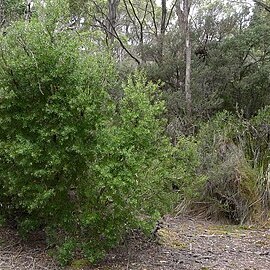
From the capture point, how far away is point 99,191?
4.32m

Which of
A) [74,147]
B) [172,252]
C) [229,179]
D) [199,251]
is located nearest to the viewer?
[74,147]

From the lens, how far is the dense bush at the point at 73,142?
428cm

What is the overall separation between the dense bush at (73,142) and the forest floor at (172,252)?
326mm

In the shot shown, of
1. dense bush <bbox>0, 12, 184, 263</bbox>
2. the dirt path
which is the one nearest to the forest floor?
the dirt path

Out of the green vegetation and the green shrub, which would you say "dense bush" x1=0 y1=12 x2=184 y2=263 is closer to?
the green vegetation

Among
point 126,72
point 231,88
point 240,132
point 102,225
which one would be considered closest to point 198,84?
point 231,88

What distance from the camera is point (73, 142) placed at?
436 centimetres

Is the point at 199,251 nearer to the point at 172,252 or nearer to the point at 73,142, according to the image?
the point at 172,252

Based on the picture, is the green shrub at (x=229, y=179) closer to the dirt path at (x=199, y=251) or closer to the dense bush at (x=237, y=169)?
the dense bush at (x=237, y=169)

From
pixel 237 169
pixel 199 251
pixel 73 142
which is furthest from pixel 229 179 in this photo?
pixel 73 142

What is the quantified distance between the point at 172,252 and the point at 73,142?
1.79 meters

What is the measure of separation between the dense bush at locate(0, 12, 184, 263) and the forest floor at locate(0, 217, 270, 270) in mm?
326

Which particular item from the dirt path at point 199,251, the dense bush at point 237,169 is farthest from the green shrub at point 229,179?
the dirt path at point 199,251

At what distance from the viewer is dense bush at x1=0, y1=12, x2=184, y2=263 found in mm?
4277
